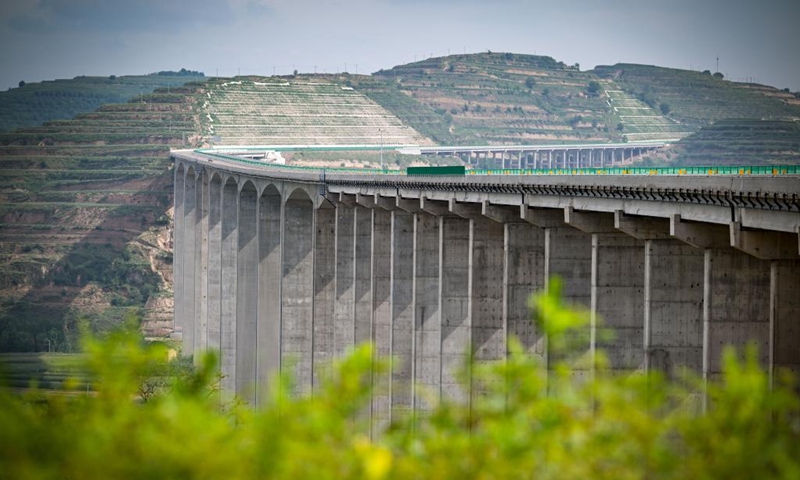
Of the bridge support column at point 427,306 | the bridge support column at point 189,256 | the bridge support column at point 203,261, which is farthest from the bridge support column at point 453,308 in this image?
the bridge support column at point 189,256

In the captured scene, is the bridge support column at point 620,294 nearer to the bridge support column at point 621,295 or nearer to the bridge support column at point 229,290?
the bridge support column at point 621,295

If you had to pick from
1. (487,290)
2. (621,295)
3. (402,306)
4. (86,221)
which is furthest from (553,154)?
(621,295)

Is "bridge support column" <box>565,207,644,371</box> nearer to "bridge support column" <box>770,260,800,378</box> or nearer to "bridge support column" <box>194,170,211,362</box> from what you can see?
"bridge support column" <box>770,260,800,378</box>

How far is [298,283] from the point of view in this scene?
261ft

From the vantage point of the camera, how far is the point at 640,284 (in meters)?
38.0

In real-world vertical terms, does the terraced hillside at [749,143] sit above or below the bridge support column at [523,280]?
above

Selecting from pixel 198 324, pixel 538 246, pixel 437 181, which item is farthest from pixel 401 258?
pixel 198 324

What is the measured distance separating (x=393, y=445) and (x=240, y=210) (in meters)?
78.9

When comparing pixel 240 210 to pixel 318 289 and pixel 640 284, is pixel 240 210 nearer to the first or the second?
pixel 318 289

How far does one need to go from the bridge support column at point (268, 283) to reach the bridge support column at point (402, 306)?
70.2 ft

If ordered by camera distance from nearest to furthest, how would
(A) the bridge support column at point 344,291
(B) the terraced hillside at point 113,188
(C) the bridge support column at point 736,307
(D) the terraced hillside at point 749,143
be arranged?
(C) the bridge support column at point 736,307 < (A) the bridge support column at point 344,291 < (D) the terraced hillside at point 749,143 < (B) the terraced hillside at point 113,188

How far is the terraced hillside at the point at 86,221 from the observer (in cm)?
13825

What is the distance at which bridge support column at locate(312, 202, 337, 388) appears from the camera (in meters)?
76.1

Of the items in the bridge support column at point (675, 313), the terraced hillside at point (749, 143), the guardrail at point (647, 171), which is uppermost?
the terraced hillside at point (749, 143)
